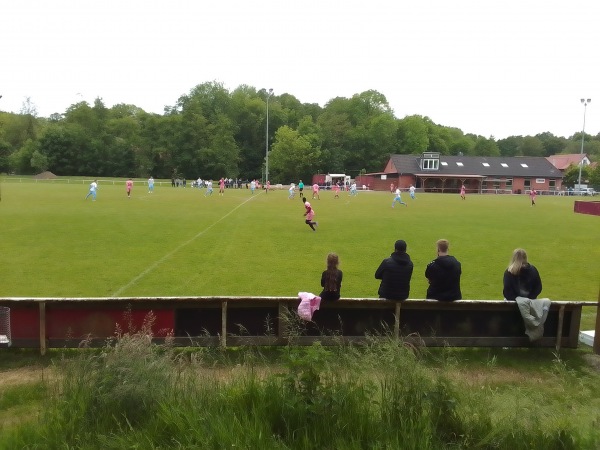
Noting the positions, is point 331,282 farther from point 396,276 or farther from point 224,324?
point 224,324

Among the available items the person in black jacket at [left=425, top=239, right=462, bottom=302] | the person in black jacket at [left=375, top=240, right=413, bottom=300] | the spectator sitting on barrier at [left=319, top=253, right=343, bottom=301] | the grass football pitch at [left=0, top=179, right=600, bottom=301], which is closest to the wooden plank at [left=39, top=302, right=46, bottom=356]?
the spectator sitting on barrier at [left=319, top=253, right=343, bottom=301]

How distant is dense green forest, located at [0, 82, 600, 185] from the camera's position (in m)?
84.9

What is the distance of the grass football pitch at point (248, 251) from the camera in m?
10.7

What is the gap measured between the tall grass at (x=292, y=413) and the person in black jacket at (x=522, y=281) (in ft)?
11.6

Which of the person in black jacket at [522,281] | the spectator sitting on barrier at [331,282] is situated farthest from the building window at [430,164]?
the spectator sitting on barrier at [331,282]

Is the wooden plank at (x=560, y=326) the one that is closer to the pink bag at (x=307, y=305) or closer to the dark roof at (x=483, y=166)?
the pink bag at (x=307, y=305)

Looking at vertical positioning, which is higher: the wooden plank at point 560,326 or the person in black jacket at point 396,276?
the person in black jacket at point 396,276

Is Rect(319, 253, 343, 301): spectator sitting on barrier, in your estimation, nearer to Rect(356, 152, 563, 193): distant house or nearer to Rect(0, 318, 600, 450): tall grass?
Rect(0, 318, 600, 450): tall grass

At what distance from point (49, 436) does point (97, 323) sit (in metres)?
2.89

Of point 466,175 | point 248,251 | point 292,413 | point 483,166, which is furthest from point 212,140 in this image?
point 292,413

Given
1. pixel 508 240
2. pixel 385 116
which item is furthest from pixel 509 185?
pixel 508 240

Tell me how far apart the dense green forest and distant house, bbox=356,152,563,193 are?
810cm

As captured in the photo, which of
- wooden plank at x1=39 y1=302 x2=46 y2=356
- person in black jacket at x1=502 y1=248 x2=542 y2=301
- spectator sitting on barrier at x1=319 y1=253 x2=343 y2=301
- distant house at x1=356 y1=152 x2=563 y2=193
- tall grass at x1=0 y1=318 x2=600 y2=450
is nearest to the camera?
tall grass at x1=0 y1=318 x2=600 y2=450

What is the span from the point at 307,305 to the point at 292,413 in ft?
9.13
